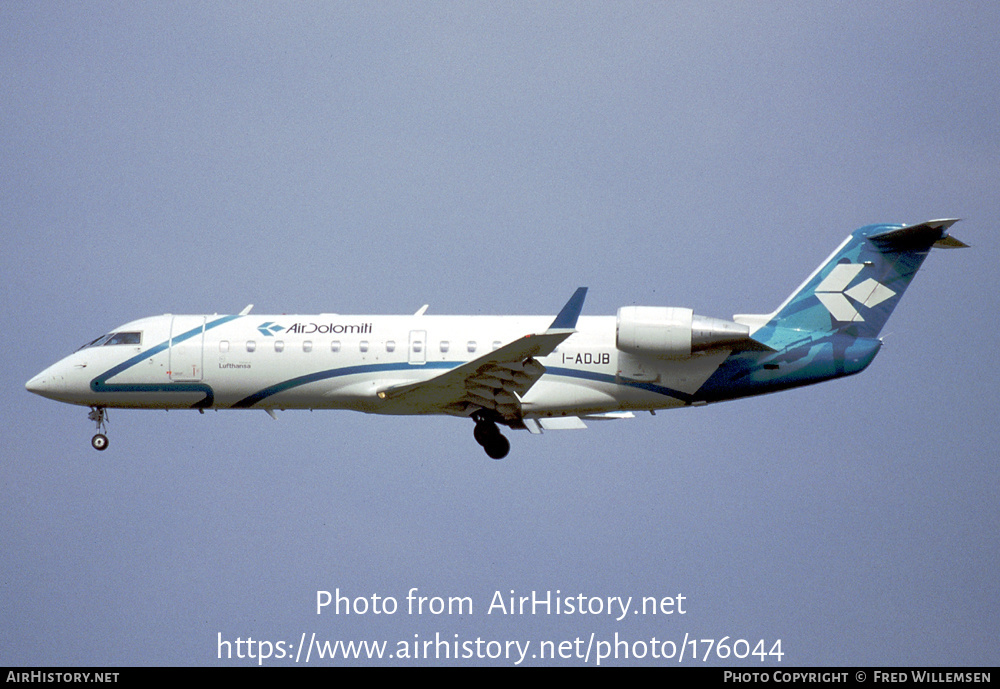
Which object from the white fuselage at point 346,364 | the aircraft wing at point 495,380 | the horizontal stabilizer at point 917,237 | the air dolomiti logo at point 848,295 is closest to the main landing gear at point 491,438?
the aircraft wing at point 495,380

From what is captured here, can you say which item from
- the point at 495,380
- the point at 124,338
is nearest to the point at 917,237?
the point at 495,380

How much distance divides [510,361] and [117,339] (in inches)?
375

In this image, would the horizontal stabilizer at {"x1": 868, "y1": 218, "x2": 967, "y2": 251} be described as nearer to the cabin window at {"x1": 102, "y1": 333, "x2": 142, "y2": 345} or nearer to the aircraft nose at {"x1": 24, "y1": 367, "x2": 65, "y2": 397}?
the cabin window at {"x1": 102, "y1": 333, "x2": 142, "y2": 345}

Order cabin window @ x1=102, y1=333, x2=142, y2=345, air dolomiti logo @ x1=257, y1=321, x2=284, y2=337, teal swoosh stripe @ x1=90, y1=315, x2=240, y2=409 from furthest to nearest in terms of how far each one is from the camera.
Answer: cabin window @ x1=102, y1=333, x2=142, y2=345
teal swoosh stripe @ x1=90, y1=315, x2=240, y2=409
air dolomiti logo @ x1=257, y1=321, x2=284, y2=337

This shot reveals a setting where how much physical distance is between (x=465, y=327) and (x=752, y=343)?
6.21m

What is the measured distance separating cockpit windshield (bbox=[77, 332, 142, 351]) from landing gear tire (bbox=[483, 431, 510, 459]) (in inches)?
326

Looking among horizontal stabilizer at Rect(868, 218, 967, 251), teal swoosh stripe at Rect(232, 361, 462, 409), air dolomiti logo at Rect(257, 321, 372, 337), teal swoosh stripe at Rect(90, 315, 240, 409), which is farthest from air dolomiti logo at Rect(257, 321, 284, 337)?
horizontal stabilizer at Rect(868, 218, 967, 251)

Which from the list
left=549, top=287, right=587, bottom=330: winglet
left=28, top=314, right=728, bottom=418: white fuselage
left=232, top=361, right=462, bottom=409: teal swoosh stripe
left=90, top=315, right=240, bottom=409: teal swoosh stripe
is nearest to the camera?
left=549, top=287, right=587, bottom=330: winglet

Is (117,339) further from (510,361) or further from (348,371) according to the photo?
(510,361)

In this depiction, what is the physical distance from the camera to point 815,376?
26891 mm

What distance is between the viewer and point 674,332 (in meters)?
26.3

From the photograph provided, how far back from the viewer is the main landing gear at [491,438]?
92.4ft

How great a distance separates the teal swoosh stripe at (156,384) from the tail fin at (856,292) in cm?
1177

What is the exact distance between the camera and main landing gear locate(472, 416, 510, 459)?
28172 mm
